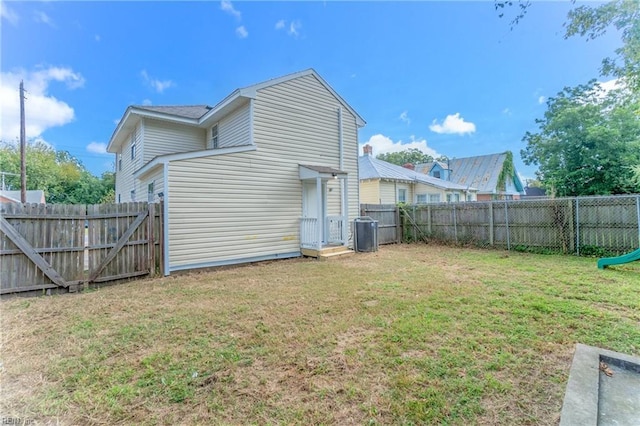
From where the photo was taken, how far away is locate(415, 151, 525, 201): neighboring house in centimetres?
2588

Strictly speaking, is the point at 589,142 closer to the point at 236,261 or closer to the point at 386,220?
the point at 386,220

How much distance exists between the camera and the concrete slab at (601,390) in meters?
1.98

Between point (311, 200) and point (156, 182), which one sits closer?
point (156, 182)

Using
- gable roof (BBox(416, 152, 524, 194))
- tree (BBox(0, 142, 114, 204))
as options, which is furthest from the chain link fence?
tree (BBox(0, 142, 114, 204))

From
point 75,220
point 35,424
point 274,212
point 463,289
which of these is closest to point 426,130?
point 274,212

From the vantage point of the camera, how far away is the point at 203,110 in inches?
503

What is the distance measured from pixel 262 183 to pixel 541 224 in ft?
30.5

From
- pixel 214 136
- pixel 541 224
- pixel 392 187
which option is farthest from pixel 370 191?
pixel 214 136

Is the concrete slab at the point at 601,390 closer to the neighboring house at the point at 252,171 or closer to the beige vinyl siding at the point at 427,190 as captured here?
the neighboring house at the point at 252,171

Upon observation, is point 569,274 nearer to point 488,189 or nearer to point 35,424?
point 35,424

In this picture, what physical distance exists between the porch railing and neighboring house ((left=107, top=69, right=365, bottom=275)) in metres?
0.03

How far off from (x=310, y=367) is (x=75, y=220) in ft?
19.5

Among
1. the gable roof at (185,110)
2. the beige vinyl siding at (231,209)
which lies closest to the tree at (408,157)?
the gable roof at (185,110)

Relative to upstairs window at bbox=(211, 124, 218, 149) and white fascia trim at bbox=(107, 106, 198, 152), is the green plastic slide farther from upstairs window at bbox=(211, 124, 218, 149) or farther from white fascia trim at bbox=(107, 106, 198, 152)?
white fascia trim at bbox=(107, 106, 198, 152)
